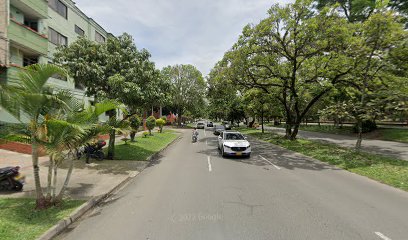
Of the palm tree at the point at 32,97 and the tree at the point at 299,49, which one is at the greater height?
the tree at the point at 299,49

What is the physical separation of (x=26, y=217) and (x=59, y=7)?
2212 centimetres

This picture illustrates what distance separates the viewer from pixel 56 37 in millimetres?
20609

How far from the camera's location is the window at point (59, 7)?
785 inches

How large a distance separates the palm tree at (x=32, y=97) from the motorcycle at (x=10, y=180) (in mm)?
2008

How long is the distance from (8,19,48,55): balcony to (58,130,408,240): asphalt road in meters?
13.3

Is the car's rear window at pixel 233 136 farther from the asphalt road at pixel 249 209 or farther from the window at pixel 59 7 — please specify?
the window at pixel 59 7

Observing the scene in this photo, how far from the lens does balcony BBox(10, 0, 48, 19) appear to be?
1570 centimetres

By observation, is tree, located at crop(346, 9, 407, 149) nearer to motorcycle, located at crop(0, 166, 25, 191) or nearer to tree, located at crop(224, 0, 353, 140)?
tree, located at crop(224, 0, 353, 140)

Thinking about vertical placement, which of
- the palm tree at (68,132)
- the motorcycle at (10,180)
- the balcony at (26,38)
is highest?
the balcony at (26,38)

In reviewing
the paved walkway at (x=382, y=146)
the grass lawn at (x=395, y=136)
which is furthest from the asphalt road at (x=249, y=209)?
the grass lawn at (x=395, y=136)

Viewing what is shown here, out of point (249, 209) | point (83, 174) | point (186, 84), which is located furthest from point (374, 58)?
point (186, 84)

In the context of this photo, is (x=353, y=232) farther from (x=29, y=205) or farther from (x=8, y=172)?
(x=8, y=172)

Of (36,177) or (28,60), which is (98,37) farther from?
(36,177)

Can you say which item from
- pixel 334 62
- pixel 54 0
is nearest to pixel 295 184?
pixel 334 62
